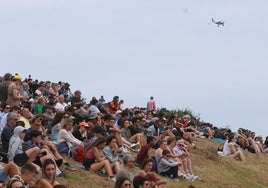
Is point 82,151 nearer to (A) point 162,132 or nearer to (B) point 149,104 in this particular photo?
(A) point 162,132

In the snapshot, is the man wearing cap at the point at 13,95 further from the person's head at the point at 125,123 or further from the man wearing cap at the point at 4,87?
the person's head at the point at 125,123

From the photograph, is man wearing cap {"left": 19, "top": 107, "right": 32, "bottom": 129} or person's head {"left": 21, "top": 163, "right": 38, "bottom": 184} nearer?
person's head {"left": 21, "top": 163, "right": 38, "bottom": 184}

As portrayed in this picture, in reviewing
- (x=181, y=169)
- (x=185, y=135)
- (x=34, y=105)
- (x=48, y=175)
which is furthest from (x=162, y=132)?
(x=48, y=175)

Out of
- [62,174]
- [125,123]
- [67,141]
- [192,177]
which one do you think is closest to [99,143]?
[67,141]

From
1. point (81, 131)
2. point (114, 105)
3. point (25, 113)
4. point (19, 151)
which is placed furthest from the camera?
point (114, 105)

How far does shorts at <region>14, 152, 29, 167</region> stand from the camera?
1608 centimetres

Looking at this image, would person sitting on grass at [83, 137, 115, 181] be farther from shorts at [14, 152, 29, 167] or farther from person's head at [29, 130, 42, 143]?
shorts at [14, 152, 29, 167]

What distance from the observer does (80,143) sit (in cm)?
2016

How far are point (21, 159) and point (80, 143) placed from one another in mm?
4184

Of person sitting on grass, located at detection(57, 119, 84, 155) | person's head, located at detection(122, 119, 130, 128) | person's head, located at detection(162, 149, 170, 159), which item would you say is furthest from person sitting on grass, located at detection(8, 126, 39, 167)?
person's head, located at detection(122, 119, 130, 128)

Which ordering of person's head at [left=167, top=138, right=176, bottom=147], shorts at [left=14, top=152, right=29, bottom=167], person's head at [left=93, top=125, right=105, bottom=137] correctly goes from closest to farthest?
1. shorts at [left=14, top=152, right=29, bottom=167]
2. person's head at [left=93, top=125, right=105, bottom=137]
3. person's head at [left=167, top=138, right=176, bottom=147]

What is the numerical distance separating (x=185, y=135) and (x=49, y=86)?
743cm

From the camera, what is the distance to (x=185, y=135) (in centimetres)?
2797

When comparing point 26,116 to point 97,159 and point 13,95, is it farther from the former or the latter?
point 97,159
